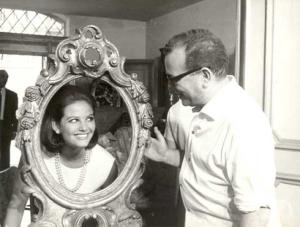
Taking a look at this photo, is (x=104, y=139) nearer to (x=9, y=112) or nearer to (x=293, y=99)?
(x=9, y=112)

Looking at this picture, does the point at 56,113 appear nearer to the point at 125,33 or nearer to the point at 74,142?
the point at 74,142

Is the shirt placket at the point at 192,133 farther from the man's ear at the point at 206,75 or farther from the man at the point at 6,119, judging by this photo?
the man at the point at 6,119

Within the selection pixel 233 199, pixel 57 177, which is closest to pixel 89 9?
pixel 57 177

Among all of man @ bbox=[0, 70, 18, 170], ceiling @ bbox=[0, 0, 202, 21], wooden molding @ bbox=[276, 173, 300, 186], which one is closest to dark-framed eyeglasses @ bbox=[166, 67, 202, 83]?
ceiling @ bbox=[0, 0, 202, 21]

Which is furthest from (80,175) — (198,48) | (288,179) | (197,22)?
(288,179)

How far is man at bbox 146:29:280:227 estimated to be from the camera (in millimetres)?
1025

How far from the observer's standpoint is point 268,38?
1485 millimetres

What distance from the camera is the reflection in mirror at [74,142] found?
1105 millimetres

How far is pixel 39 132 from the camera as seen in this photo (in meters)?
1.09

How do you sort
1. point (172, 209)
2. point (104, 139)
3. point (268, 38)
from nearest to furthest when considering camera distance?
1. point (104, 139)
2. point (172, 209)
3. point (268, 38)

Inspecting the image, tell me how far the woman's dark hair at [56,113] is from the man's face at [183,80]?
7.7 inches

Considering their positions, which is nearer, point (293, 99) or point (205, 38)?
point (205, 38)

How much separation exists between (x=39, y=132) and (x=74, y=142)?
8cm

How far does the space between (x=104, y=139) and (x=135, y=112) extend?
0.10m
